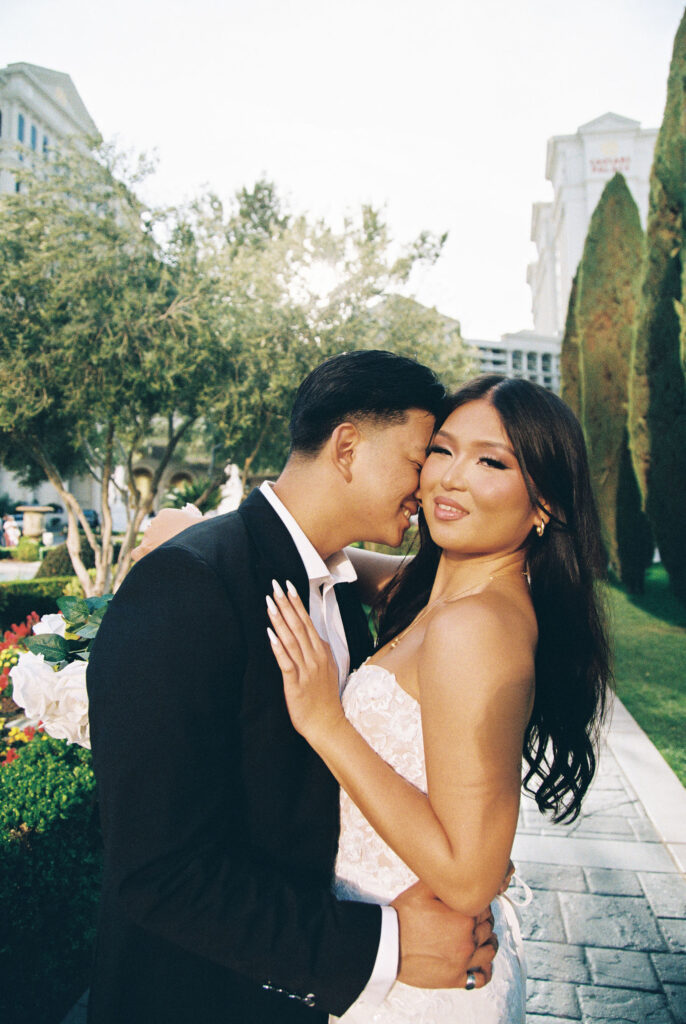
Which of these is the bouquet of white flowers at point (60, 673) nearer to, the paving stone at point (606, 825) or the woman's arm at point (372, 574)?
the woman's arm at point (372, 574)

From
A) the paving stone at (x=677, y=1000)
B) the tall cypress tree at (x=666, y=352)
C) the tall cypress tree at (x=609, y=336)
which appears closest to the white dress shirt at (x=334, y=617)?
the paving stone at (x=677, y=1000)

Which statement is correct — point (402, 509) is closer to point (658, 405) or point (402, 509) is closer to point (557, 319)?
point (658, 405)

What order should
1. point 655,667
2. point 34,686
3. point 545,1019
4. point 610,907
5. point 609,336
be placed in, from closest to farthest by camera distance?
1. point 34,686
2. point 545,1019
3. point 610,907
4. point 655,667
5. point 609,336

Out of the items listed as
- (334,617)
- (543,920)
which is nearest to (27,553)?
(543,920)

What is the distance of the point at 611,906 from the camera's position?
3.74m

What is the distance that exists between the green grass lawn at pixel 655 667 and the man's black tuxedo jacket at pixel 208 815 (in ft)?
10.4

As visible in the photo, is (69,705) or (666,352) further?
(666,352)

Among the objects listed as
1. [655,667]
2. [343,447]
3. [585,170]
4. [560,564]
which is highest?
[585,170]

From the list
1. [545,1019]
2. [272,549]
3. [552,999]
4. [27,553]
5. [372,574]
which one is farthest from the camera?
[27,553]

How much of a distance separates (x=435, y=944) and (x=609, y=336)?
15327mm

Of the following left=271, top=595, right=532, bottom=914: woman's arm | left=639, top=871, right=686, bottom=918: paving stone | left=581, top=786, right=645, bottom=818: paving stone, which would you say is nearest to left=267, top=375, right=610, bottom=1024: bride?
left=271, top=595, right=532, bottom=914: woman's arm

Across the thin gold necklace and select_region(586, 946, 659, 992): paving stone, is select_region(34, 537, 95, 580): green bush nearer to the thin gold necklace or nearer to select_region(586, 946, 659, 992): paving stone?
select_region(586, 946, 659, 992): paving stone

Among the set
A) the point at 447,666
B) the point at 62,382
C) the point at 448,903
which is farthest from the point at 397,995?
the point at 62,382

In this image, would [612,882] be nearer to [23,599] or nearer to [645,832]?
[645,832]
